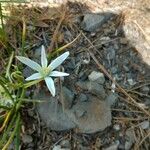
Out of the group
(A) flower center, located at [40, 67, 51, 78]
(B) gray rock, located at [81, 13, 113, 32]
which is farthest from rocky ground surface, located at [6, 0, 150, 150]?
(A) flower center, located at [40, 67, 51, 78]

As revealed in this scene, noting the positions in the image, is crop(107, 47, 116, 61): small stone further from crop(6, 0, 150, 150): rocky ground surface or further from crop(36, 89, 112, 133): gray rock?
crop(36, 89, 112, 133): gray rock

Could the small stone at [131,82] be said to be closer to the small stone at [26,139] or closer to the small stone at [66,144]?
the small stone at [66,144]

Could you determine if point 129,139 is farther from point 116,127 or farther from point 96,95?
point 96,95

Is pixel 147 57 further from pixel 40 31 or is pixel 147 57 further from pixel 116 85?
pixel 40 31

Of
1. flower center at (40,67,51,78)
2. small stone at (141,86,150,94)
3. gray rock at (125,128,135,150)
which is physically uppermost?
flower center at (40,67,51,78)

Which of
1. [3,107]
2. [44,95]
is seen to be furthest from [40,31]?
[3,107]

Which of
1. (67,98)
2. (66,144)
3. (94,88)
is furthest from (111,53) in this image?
(66,144)
